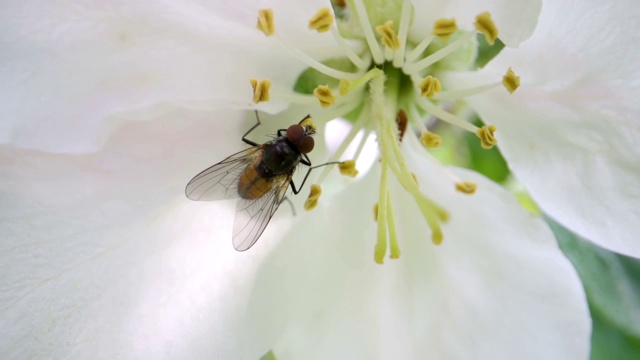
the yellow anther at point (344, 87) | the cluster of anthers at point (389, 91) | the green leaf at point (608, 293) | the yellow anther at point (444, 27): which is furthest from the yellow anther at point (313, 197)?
the green leaf at point (608, 293)

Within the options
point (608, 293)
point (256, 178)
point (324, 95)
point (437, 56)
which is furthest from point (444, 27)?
point (608, 293)

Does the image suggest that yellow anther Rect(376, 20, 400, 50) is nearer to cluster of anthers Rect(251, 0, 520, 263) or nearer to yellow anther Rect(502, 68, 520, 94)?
cluster of anthers Rect(251, 0, 520, 263)

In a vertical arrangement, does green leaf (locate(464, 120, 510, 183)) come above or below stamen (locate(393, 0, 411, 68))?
below

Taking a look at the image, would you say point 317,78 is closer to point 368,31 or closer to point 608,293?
point 368,31

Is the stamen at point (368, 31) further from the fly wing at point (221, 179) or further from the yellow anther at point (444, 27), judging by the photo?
the fly wing at point (221, 179)

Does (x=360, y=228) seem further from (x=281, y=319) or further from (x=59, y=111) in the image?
(x=59, y=111)

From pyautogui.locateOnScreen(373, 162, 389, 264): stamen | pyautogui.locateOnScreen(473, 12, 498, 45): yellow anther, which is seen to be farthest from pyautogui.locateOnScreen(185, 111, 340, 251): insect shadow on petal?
pyautogui.locateOnScreen(473, 12, 498, 45): yellow anther
